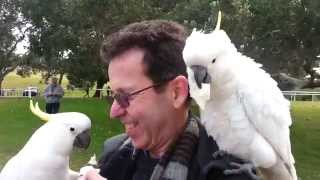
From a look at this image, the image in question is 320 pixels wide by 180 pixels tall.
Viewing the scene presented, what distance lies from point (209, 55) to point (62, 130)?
0.71 metres

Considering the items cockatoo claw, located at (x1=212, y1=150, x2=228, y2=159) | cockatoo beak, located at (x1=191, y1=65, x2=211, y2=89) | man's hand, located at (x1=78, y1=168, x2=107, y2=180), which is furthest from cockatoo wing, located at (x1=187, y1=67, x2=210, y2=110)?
man's hand, located at (x1=78, y1=168, x2=107, y2=180)

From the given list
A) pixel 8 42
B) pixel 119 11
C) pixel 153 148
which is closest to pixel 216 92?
pixel 153 148

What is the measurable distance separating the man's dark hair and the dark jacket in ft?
0.78

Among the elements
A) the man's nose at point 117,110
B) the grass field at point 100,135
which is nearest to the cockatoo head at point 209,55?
A: the man's nose at point 117,110

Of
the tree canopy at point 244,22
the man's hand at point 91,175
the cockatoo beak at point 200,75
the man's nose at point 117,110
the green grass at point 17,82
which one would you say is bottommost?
the green grass at point 17,82

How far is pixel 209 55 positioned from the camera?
2391mm

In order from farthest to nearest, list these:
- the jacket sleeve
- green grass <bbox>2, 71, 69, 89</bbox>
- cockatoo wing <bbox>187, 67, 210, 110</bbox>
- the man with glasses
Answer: green grass <bbox>2, 71, 69, 89</bbox> < cockatoo wing <bbox>187, 67, 210, 110</bbox> < the man with glasses < the jacket sleeve

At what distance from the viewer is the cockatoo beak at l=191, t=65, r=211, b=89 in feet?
7.06

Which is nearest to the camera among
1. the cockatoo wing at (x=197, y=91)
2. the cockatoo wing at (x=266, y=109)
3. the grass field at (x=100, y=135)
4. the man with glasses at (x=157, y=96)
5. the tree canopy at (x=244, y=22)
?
the man with glasses at (x=157, y=96)

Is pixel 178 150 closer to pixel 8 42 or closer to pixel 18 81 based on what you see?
pixel 8 42

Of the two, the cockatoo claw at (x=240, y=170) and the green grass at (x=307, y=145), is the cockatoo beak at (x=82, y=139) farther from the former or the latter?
the green grass at (x=307, y=145)

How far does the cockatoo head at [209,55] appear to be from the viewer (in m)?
2.25

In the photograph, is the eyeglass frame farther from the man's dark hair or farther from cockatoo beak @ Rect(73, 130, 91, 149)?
cockatoo beak @ Rect(73, 130, 91, 149)

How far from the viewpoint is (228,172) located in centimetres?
163
